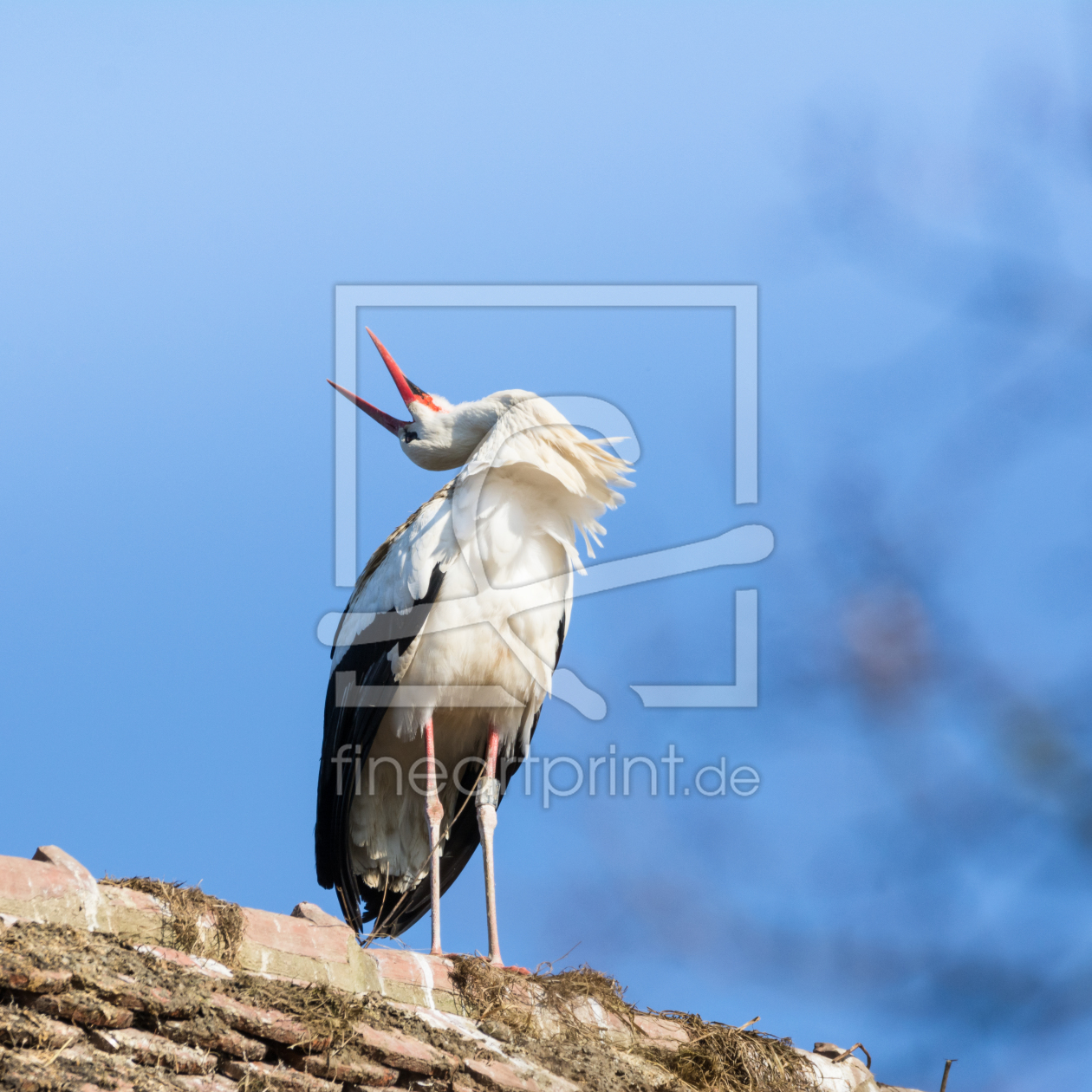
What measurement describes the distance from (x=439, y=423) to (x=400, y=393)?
51 cm

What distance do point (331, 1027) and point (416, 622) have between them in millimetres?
2602

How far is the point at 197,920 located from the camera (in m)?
4.44

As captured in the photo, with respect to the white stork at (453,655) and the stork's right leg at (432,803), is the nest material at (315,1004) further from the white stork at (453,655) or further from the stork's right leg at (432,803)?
the stork's right leg at (432,803)

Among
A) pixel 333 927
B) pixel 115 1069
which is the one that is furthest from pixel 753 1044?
pixel 115 1069

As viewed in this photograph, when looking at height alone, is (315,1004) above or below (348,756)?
below

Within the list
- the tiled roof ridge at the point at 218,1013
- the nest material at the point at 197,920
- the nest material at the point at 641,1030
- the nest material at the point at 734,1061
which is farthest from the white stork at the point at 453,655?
the nest material at the point at 197,920

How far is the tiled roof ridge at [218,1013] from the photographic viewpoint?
361cm

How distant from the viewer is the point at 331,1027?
13.6 feet

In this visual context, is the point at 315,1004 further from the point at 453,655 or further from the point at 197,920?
the point at 453,655

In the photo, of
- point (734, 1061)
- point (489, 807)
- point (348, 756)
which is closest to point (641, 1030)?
point (734, 1061)

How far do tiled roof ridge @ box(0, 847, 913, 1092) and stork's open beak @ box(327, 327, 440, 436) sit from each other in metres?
3.27

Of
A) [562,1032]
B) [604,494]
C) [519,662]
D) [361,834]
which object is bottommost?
[562,1032]

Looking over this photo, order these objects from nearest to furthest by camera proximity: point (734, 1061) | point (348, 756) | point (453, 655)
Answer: point (734, 1061) → point (453, 655) → point (348, 756)

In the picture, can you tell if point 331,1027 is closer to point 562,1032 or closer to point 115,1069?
point 115,1069
